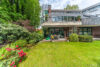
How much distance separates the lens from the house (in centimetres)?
1012

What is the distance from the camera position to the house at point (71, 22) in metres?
10.1

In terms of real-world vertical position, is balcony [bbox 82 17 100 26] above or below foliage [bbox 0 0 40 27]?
below

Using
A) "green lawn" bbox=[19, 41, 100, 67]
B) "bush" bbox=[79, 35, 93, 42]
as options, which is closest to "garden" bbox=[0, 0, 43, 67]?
"green lawn" bbox=[19, 41, 100, 67]

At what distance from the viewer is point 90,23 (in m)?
10.9

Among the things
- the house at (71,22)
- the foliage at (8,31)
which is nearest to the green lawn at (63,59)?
the foliage at (8,31)

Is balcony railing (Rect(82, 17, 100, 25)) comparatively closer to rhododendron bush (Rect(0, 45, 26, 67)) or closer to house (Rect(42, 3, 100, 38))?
house (Rect(42, 3, 100, 38))

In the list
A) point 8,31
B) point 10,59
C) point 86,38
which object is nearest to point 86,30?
point 86,38

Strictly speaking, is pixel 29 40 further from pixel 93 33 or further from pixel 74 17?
pixel 93 33

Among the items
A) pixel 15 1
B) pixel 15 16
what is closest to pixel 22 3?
pixel 15 1

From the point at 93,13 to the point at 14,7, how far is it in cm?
2031

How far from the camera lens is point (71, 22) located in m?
10.1

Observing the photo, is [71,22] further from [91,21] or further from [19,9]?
[19,9]

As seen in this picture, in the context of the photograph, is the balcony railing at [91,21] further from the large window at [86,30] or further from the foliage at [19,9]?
the foliage at [19,9]

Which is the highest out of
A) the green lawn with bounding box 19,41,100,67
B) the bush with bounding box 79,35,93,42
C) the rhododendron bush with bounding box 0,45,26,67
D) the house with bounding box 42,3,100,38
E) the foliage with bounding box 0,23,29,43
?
the house with bounding box 42,3,100,38
